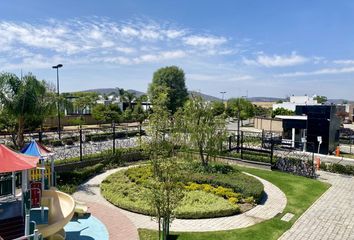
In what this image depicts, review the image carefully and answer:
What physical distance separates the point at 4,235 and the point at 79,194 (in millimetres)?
8085

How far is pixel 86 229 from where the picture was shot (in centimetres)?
1387

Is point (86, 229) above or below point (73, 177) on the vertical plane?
below

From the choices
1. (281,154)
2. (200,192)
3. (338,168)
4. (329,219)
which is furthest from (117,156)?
(338,168)

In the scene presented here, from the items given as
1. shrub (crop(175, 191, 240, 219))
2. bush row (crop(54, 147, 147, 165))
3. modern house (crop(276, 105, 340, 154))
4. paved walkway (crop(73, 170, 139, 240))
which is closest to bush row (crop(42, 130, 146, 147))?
bush row (crop(54, 147, 147, 165))

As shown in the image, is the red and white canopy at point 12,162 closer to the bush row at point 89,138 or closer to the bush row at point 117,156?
the bush row at point 117,156

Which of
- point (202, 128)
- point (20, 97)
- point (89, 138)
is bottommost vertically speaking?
point (89, 138)

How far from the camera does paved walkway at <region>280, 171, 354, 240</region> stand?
1377 centimetres

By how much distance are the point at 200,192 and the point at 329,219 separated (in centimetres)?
660

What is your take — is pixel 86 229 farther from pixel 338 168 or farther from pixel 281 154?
pixel 281 154

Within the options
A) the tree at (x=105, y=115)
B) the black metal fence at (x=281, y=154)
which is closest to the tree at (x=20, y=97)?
the black metal fence at (x=281, y=154)

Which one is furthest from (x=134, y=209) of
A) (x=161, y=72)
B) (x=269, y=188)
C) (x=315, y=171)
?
(x=161, y=72)

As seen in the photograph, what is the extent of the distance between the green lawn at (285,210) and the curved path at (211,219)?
1.53ft

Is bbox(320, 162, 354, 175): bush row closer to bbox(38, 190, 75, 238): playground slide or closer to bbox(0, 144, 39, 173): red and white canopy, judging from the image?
bbox(38, 190, 75, 238): playground slide

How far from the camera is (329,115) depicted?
33.3 m
